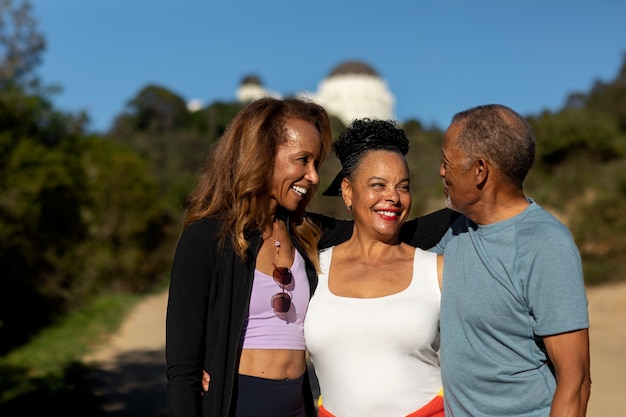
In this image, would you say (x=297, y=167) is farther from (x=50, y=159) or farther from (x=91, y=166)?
(x=91, y=166)

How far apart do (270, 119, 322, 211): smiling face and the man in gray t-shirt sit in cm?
61

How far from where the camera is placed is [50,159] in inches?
543

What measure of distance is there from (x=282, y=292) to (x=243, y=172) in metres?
0.49

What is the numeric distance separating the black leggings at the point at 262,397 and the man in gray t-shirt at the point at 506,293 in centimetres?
61

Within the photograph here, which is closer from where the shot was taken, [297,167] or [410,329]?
[410,329]

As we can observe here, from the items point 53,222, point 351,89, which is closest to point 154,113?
point 351,89

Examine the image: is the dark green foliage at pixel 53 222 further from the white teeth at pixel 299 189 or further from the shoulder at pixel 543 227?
the shoulder at pixel 543 227

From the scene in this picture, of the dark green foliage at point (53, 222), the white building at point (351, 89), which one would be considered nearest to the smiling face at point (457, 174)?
the dark green foliage at point (53, 222)

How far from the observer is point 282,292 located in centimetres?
278

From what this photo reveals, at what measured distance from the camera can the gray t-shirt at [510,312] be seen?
2203 millimetres

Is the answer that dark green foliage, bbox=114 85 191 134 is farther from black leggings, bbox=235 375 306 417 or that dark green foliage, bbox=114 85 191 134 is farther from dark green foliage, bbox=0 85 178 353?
black leggings, bbox=235 375 306 417

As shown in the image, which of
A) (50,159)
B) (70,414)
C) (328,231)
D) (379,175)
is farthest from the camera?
(50,159)

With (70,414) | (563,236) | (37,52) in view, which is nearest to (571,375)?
(563,236)

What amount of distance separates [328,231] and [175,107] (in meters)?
69.3
